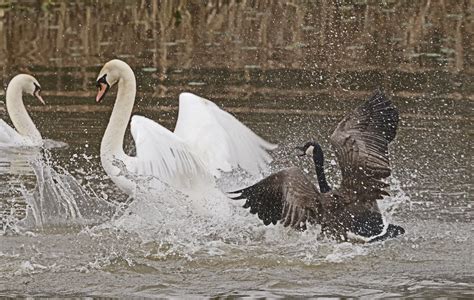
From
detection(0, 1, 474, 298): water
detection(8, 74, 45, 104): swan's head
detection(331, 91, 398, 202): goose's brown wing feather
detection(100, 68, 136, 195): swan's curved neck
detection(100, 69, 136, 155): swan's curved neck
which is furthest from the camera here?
detection(8, 74, 45, 104): swan's head

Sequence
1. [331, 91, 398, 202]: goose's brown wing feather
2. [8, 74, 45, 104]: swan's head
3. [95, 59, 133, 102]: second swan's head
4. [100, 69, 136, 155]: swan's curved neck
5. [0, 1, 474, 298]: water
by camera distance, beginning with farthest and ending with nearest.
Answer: [8, 74, 45, 104]: swan's head < [95, 59, 133, 102]: second swan's head < [100, 69, 136, 155]: swan's curved neck < [331, 91, 398, 202]: goose's brown wing feather < [0, 1, 474, 298]: water

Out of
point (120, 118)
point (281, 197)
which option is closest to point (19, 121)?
point (120, 118)

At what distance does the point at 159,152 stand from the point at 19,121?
4.59 m

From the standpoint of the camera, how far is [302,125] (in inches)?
450

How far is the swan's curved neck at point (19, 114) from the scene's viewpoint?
1205 cm

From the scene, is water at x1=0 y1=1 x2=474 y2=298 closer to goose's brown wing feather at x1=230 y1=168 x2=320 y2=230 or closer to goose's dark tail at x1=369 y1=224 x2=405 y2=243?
goose's dark tail at x1=369 y1=224 x2=405 y2=243

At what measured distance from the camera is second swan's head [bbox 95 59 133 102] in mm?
9523

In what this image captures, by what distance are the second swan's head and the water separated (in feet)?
1.78

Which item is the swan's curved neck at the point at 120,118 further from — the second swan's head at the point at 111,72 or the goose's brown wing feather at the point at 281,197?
the goose's brown wing feather at the point at 281,197

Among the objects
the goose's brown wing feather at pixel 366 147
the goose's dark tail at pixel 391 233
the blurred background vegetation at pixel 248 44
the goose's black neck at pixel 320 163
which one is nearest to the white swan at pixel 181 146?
the goose's black neck at pixel 320 163

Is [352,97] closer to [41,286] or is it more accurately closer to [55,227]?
[55,227]

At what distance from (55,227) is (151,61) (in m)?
6.51

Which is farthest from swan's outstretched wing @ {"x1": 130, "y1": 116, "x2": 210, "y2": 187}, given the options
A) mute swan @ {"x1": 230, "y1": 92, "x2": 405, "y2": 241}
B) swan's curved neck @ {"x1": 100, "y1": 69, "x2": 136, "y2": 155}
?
swan's curved neck @ {"x1": 100, "y1": 69, "x2": 136, "y2": 155}

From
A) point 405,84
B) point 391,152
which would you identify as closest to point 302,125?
point 391,152
